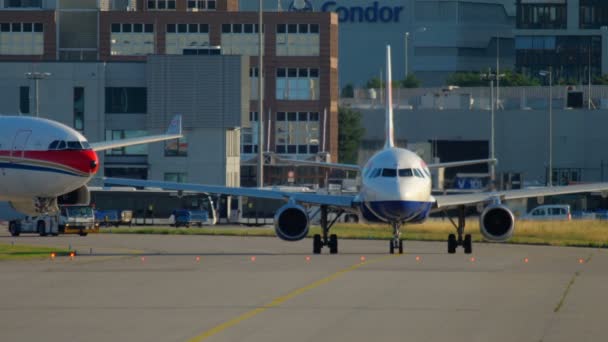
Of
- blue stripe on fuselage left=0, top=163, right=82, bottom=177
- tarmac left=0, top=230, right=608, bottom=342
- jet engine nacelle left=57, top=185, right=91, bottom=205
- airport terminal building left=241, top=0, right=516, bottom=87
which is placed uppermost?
airport terminal building left=241, top=0, right=516, bottom=87

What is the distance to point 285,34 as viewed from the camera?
127 meters

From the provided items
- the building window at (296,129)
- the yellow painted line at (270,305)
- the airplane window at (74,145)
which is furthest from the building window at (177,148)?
the yellow painted line at (270,305)

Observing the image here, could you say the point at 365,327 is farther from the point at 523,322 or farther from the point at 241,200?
the point at 241,200

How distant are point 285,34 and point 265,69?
3413 millimetres

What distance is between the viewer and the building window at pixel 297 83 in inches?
4995

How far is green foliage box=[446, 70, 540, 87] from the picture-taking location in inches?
7170

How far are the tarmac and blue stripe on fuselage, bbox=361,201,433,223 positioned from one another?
1.26m

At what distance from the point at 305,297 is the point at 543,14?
154611 millimetres

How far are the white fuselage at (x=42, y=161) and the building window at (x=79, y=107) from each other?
58844 millimetres

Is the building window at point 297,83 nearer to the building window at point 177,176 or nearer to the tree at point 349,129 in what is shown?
the building window at point 177,176

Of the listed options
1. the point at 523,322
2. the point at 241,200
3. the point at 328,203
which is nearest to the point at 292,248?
the point at 328,203

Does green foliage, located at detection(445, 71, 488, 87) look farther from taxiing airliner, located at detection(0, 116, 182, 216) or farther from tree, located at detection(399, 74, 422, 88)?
taxiing airliner, located at detection(0, 116, 182, 216)

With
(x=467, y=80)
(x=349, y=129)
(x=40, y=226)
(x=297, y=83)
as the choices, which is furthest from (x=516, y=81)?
(x=40, y=226)

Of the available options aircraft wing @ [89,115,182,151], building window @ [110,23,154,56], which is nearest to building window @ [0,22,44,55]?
A: building window @ [110,23,154,56]
